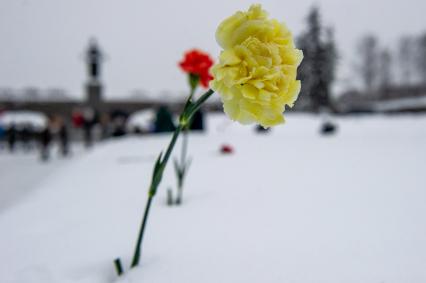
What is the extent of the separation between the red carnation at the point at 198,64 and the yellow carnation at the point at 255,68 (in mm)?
1026

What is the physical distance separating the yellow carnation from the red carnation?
1026 millimetres

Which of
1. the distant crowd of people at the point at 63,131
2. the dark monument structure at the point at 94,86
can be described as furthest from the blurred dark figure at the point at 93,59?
the distant crowd of people at the point at 63,131

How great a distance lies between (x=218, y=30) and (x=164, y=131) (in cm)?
1034

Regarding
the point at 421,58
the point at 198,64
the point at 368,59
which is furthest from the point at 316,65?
the point at 421,58

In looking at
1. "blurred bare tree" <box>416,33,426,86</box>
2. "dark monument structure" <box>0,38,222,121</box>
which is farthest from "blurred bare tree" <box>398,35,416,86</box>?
"dark monument structure" <box>0,38,222,121</box>

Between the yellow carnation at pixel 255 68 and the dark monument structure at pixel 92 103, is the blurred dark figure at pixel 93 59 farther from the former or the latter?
the yellow carnation at pixel 255 68

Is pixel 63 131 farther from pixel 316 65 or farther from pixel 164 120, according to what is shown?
pixel 316 65

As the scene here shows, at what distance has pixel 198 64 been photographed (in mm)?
2080

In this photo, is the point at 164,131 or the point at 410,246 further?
the point at 164,131

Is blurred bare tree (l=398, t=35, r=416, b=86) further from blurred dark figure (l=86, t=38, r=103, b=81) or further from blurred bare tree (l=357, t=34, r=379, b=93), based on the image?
blurred dark figure (l=86, t=38, r=103, b=81)

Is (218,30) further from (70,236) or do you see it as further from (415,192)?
(415,192)

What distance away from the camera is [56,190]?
12.3 feet

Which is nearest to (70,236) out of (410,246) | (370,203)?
(410,246)

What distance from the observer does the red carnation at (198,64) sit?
2035 millimetres
